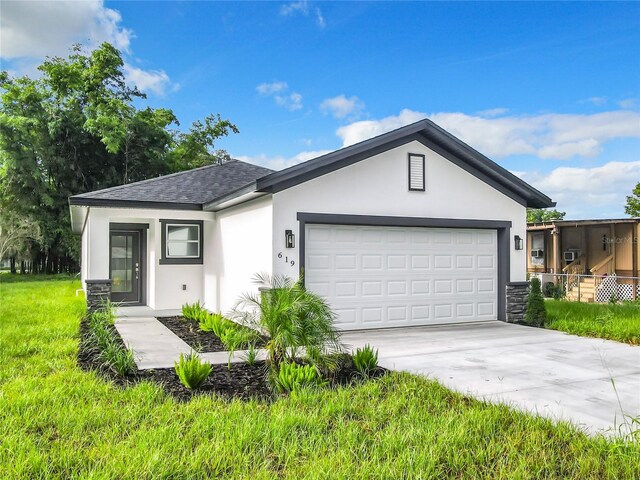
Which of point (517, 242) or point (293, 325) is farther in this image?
point (517, 242)

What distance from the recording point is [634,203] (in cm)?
2725

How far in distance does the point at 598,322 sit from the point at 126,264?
462 inches

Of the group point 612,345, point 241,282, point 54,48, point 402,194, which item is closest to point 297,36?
point 402,194

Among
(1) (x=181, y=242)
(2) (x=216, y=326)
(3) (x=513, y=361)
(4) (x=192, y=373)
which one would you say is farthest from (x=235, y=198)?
(3) (x=513, y=361)

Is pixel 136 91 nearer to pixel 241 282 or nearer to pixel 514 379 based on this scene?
pixel 241 282

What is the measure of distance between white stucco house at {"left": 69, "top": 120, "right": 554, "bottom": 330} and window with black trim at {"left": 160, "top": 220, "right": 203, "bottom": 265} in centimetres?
4

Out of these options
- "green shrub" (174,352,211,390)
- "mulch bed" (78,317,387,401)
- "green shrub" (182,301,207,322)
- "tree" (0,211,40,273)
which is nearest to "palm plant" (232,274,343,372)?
"mulch bed" (78,317,387,401)

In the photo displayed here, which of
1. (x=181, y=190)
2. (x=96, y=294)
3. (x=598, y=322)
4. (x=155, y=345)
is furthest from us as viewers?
(x=181, y=190)

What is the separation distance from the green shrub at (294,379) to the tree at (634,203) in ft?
91.5

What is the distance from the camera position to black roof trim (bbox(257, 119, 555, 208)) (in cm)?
886

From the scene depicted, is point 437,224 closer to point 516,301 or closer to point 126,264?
point 516,301

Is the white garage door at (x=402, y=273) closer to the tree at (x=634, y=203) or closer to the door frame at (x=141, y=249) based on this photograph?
the door frame at (x=141, y=249)

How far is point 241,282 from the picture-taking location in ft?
33.7

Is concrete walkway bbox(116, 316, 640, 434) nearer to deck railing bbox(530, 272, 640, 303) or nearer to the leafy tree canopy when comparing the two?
deck railing bbox(530, 272, 640, 303)
